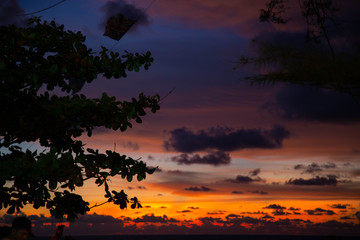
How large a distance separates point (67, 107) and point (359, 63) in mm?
4910

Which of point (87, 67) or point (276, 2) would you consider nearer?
point (87, 67)

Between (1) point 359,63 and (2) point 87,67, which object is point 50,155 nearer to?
(2) point 87,67

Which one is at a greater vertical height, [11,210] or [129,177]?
[129,177]

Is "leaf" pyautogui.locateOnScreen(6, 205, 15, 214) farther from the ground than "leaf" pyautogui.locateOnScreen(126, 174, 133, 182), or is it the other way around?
"leaf" pyautogui.locateOnScreen(126, 174, 133, 182)

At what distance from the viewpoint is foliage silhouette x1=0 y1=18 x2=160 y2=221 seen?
7.90 meters

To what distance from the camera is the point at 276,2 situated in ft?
38.5

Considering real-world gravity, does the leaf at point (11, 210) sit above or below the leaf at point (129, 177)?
below

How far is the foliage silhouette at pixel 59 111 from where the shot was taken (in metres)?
7.90

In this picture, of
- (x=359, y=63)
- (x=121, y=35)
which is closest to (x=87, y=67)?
(x=121, y=35)

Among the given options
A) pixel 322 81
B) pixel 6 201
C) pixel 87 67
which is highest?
pixel 87 67

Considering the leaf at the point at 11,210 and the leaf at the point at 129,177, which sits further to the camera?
the leaf at the point at 129,177

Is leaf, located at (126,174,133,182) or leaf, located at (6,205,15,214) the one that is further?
leaf, located at (126,174,133,182)

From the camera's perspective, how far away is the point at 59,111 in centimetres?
784

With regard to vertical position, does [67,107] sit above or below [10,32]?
below
